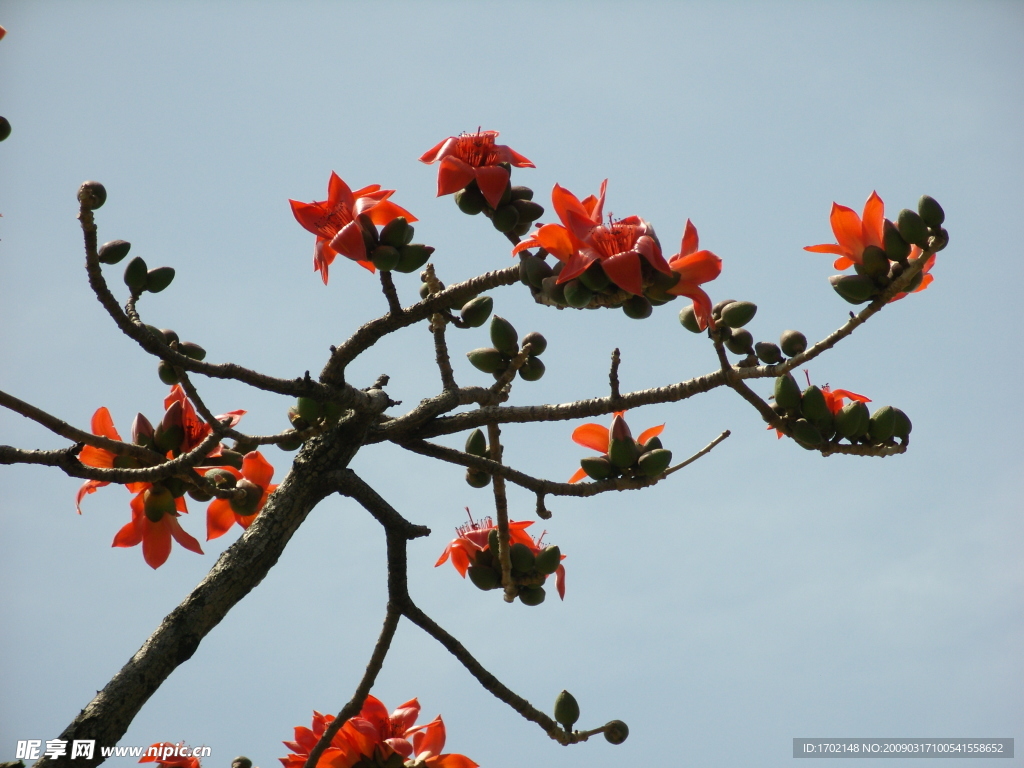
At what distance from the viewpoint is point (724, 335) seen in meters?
1.60

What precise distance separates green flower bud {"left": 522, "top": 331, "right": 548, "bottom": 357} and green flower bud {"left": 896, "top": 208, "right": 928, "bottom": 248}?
2.32 feet

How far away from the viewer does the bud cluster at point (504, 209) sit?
1.64 metres

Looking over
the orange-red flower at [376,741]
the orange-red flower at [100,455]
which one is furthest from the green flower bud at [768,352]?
the orange-red flower at [100,455]

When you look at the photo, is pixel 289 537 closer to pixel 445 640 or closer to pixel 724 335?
pixel 445 640

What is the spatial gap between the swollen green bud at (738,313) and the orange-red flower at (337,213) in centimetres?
58

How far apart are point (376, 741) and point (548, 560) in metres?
0.48

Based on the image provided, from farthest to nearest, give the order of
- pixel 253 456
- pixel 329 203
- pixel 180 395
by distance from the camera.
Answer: pixel 253 456 < pixel 180 395 < pixel 329 203

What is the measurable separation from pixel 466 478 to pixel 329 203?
0.69 meters

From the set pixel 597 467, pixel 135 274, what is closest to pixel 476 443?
pixel 597 467

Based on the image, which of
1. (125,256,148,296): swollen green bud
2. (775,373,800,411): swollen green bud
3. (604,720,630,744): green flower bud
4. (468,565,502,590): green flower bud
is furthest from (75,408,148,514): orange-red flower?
(775,373,800,411): swollen green bud

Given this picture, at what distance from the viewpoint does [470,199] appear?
1.64 m

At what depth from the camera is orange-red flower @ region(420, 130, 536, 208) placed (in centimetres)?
159

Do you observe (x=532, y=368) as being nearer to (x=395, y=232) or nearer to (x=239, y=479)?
(x=395, y=232)

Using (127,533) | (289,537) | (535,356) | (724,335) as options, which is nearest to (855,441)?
(724,335)
